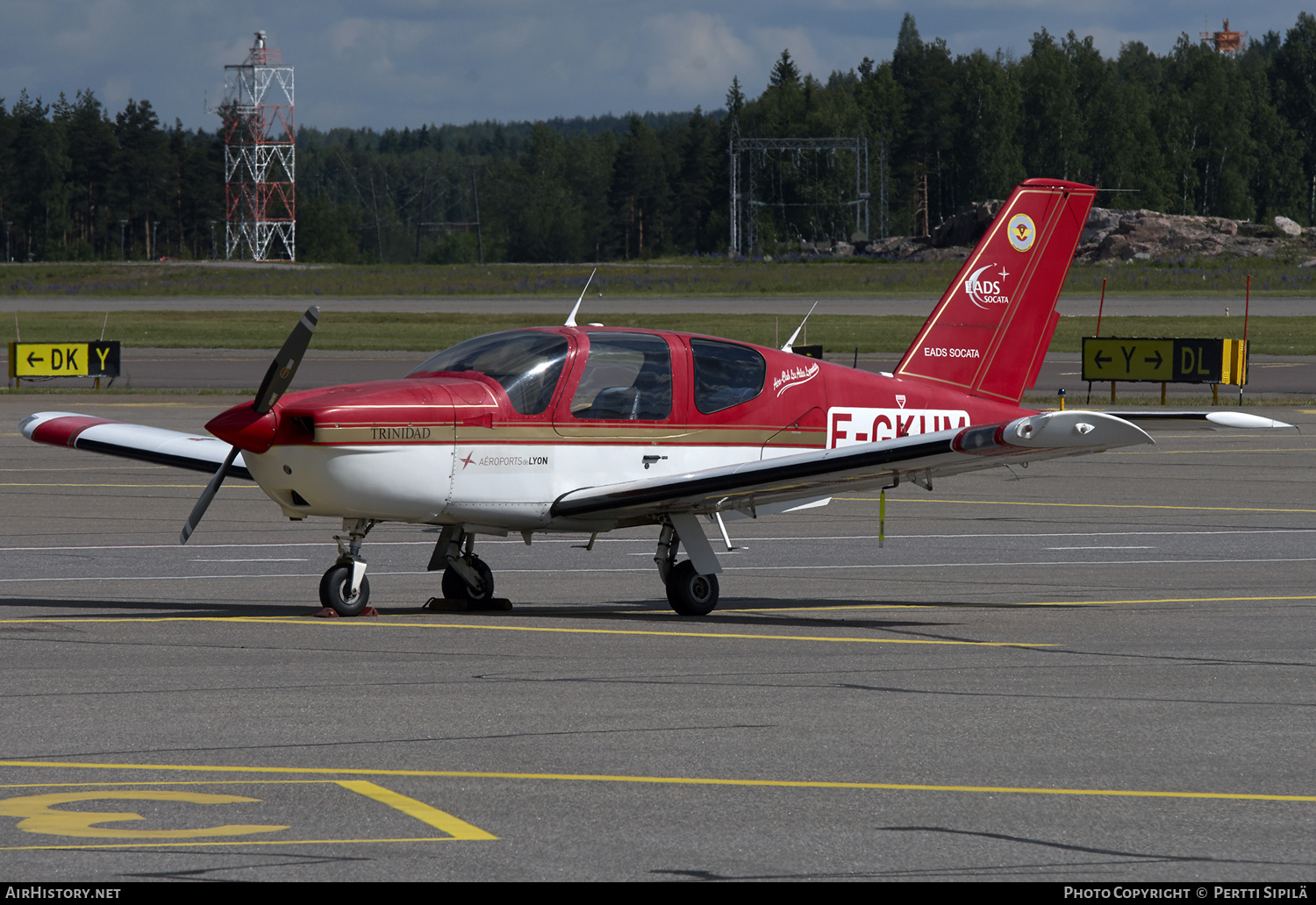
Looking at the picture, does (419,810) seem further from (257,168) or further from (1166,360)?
(257,168)

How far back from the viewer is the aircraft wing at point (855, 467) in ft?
33.3

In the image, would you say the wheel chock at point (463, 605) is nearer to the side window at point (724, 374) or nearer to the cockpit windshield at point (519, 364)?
the cockpit windshield at point (519, 364)

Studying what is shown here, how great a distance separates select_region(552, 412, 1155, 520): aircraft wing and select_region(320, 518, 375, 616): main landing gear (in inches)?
59.4

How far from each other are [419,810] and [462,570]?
6047 mm

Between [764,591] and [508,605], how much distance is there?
2.44 metres

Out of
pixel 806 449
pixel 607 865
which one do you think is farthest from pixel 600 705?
pixel 806 449

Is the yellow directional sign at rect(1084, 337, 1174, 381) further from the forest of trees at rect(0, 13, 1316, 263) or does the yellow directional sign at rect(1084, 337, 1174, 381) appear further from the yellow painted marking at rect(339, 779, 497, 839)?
the forest of trees at rect(0, 13, 1316, 263)

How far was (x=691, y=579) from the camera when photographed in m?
12.0

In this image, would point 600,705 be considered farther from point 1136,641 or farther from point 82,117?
point 82,117

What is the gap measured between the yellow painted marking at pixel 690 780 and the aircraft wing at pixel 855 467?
13.0 feet

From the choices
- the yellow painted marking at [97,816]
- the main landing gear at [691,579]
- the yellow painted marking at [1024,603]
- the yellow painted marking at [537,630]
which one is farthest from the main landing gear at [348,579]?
the yellow painted marking at [97,816]

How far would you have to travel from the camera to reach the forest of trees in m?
131

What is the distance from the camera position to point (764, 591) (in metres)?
13.3

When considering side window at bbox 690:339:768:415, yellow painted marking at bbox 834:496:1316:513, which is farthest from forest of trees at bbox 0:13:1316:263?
side window at bbox 690:339:768:415
